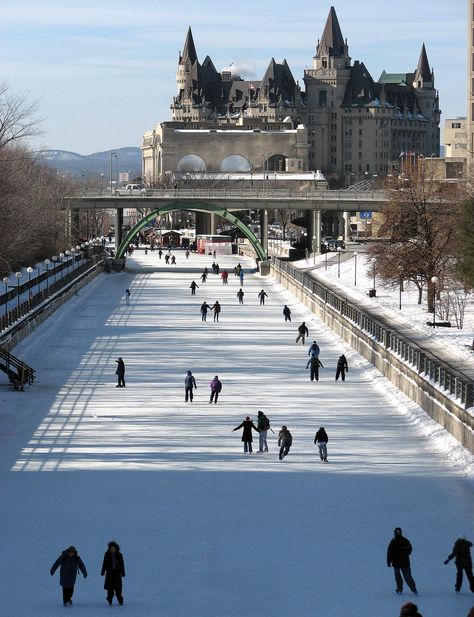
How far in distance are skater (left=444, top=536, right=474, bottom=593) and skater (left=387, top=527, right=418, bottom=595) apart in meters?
0.63

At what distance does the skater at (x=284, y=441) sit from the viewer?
96.2 feet

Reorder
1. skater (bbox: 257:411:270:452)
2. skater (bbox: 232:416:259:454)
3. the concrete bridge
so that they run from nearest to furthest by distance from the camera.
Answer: skater (bbox: 232:416:259:454) < skater (bbox: 257:411:270:452) < the concrete bridge

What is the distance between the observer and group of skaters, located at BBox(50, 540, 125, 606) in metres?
19.0

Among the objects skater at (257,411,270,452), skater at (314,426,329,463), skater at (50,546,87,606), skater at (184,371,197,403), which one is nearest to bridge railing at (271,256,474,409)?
skater at (314,426,329,463)

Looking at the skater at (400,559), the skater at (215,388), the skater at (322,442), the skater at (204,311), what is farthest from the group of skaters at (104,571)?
the skater at (204,311)

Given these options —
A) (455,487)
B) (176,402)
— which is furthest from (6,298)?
(455,487)

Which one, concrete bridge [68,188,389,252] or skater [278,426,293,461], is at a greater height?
concrete bridge [68,188,389,252]

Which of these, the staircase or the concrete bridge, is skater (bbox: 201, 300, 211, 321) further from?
the concrete bridge

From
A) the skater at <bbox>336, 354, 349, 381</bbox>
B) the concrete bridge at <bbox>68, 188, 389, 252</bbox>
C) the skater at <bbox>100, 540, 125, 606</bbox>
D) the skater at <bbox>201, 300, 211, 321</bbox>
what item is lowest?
the skater at <bbox>201, 300, 211, 321</bbox>

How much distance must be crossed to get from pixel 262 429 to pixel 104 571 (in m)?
11.0

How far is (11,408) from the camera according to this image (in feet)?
122

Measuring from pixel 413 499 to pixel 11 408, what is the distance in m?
14.3

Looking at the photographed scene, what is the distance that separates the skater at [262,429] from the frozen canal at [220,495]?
307 mm

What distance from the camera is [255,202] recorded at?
4286 inches
